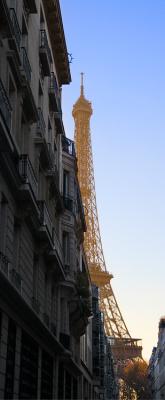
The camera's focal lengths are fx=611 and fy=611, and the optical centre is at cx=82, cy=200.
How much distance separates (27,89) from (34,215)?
4.46 meters

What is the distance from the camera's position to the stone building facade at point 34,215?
702 inches

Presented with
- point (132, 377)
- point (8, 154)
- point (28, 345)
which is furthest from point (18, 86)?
point (132, 377)

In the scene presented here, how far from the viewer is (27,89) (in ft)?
70.8

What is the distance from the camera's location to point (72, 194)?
121 feet

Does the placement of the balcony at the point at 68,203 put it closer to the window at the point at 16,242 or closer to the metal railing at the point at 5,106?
the window at the point at 16,242

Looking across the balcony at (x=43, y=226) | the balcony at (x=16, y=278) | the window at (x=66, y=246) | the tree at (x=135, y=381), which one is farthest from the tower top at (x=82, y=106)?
the balcony at (x=16, y=278)

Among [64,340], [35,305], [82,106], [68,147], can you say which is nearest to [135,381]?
[82,106]

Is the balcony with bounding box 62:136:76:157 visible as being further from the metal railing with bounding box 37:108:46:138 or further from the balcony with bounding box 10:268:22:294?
the balcony with bounding box 10:268:22:294

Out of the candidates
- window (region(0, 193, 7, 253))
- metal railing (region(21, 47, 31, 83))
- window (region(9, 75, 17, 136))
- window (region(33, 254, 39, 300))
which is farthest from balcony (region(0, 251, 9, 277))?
metal railing (region(21, 47, 31, 83))

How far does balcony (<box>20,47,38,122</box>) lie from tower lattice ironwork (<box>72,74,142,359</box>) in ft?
284

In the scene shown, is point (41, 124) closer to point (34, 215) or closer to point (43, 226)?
point (43, 226)

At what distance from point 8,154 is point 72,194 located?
64.2 ft

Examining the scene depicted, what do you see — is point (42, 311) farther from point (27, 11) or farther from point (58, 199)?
point (27, 11)

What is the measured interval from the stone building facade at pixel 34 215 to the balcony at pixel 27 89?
0.15ft
